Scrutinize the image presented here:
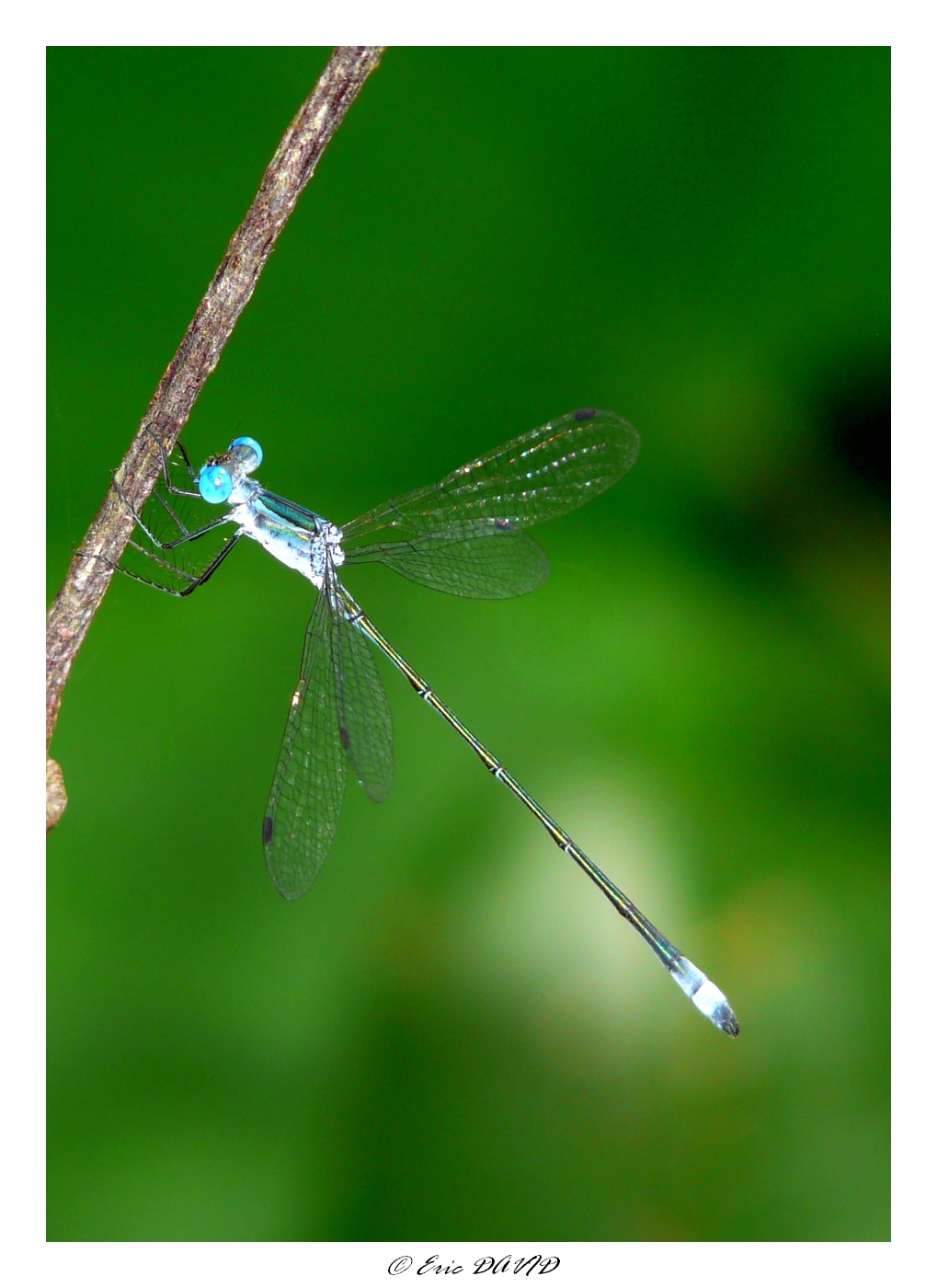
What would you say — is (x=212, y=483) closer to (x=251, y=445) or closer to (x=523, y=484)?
(x=251, y=445)

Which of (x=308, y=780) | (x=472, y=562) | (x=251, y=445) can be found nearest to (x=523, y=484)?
Answer: (x=472, y=562)

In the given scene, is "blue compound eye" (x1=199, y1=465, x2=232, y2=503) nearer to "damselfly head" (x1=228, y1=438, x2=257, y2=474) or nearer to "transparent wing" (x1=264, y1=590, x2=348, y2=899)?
"damselfly head" (x1=228, y1=438, x2=257, y2=474)

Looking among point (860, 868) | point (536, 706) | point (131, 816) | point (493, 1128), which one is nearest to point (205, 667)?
point (131, 816)

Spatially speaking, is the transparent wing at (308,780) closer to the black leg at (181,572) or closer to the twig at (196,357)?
the black leg at (181,572)

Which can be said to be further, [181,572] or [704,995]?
[704,995]

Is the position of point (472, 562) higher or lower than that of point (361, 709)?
higher

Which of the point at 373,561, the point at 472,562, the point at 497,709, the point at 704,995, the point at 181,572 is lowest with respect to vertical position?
the point at 704,995
